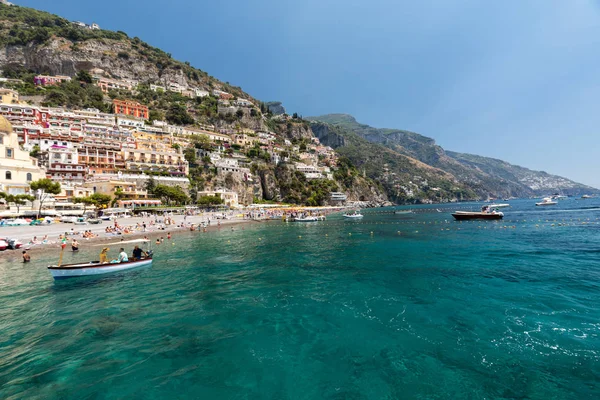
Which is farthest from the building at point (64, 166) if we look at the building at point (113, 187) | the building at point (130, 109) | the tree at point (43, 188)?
the building at point (130, 109)

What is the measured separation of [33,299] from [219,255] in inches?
446

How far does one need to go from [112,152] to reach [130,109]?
39.1 metres

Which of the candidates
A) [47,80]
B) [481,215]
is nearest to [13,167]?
[47,80]

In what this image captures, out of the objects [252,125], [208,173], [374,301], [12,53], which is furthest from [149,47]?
[374,301]

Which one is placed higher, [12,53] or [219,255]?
[12,53]

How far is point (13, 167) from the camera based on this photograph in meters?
44.8

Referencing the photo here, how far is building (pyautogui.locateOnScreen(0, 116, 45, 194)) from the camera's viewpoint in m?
43.1

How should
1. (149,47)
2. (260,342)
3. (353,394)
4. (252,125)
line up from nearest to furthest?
(353,394) < (260,342) < (252,125) < (149,47)

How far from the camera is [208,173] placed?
3209 inches

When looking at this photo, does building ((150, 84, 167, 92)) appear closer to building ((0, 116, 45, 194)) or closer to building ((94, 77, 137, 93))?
building ((94, 77, 137, 93))

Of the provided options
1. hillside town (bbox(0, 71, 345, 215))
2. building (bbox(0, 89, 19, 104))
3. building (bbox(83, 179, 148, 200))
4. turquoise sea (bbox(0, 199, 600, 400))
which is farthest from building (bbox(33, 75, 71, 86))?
turquoise sea (bbox(0, 199, 600, 400))

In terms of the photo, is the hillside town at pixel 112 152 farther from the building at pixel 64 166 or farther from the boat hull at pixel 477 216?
the boat hull at pixel 477 216

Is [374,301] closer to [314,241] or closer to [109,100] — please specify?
[314,241]

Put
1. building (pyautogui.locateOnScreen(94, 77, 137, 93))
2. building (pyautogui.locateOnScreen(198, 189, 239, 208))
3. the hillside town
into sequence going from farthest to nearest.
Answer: building (pyautogui.locateOnScreen(94, 77, 137, 93)) → building (pyautogui.locateOnScreen(198, 189, 239, 208)) → the hillside town
